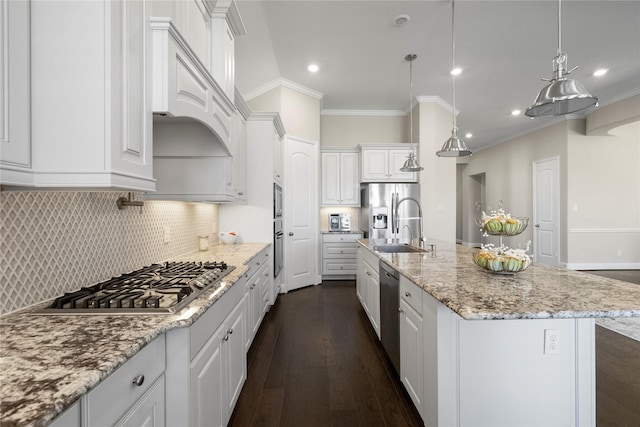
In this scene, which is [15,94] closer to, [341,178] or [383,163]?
[341,178]

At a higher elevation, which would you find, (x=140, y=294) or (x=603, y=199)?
(x=603, y=199)

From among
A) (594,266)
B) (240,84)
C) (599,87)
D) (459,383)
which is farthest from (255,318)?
(594,266)

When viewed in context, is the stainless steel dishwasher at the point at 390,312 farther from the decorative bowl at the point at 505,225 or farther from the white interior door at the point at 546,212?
the white interior door at the point at 546,212

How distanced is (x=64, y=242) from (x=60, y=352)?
0.66 metres

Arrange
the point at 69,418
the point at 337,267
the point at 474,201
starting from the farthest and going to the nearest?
the point at 474,201 → the point at 337,267 → the point at 69,418

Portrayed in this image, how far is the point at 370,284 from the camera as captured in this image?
3037 millimetres

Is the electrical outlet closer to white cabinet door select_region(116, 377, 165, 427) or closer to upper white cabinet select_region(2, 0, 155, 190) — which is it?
white cabinet door select_region(116, 377, 165, 427)

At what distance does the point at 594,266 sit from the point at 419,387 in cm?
665

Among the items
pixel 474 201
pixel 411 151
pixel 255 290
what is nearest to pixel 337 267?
pixel 411 151

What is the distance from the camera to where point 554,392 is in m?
1.36

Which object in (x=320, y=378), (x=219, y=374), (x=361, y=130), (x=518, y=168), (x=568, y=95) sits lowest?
(x=320, y=378)

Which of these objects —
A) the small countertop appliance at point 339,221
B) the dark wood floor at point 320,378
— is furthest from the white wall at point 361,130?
the dark wood floor at point 320,378

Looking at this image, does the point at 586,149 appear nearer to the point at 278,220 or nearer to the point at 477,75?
the point at 477,75

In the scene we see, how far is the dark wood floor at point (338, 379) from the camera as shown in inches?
70.5
